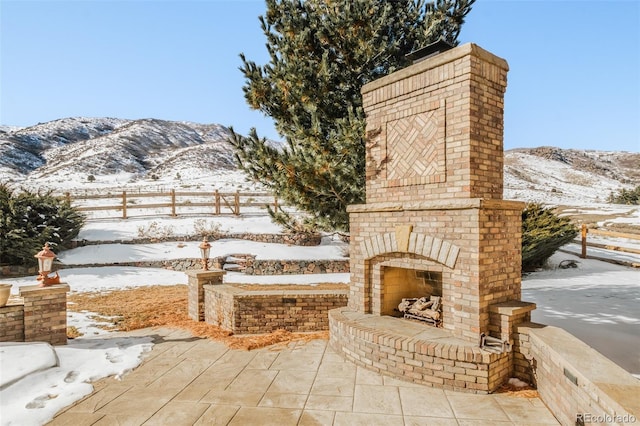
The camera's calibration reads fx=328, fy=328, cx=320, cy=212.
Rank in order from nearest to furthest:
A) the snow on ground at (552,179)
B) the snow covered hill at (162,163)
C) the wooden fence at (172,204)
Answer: the wooden fence at (172,204) < the snow covered hill at (162,163) < the snow on ground at (552,179)

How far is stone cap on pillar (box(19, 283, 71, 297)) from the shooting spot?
4801mm

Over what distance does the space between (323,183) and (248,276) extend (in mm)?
5956

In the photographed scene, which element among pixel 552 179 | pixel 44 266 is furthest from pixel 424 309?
pixel 552 179

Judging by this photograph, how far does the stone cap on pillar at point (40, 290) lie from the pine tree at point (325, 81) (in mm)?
3629

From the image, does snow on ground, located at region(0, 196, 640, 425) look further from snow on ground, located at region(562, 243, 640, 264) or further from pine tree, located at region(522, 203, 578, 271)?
pine tree, located at region(522, 203, 578, 271)

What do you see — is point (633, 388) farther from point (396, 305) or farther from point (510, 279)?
point (396, 305)

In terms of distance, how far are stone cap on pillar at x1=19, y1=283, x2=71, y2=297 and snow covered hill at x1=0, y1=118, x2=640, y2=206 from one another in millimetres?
22401

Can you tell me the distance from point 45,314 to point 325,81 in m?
5.93

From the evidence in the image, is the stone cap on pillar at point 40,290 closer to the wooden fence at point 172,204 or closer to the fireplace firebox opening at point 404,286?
the fireplace firebox opening at point 404,286

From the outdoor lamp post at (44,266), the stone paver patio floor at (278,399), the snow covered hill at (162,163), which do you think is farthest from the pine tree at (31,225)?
the snow covered hill at (162,163)

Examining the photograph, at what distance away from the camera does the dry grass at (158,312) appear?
537 centimetres

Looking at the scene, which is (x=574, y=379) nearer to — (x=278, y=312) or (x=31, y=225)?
(x=278, y=312)

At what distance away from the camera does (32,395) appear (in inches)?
134

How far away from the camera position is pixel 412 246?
Result: 445cm
